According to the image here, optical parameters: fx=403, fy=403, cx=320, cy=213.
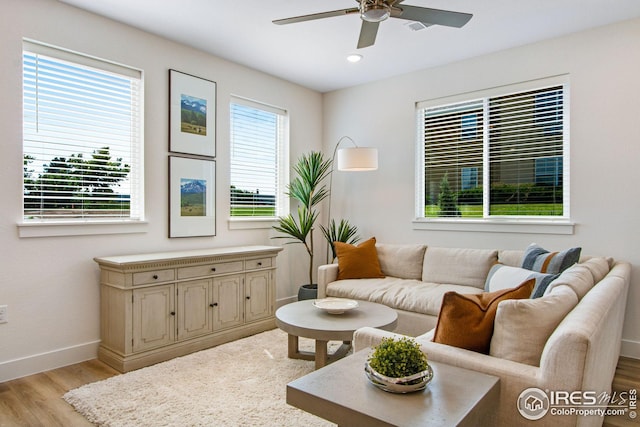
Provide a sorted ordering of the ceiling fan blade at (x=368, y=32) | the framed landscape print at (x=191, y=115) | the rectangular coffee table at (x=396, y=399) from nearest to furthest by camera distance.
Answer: the rectangular coffee table at (x=396, y=399) < the ceiling fan blade at (x=368, y=32) < the framed landscape print at (x=191, y=115)

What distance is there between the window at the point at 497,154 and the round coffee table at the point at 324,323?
1868 mm

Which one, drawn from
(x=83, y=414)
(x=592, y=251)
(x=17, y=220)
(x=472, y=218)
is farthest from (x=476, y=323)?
(x=17, y=220)

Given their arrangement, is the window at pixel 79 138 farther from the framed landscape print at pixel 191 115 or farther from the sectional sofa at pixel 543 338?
the sectional sofa at pixel 543 338

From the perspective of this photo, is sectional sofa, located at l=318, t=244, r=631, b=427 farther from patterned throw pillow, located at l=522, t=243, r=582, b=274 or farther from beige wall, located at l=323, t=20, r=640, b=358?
beige wall, located at l=323, t=20, r=640, b=358

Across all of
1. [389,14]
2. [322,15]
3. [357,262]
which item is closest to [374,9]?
[389,14]

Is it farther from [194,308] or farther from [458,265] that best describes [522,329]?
[194,308]

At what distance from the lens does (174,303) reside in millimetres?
3283

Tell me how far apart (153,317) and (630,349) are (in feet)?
12.7

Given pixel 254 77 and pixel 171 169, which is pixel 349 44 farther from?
pixel 171 169

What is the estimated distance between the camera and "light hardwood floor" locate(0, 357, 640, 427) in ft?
7.44

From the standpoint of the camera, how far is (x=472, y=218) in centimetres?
428

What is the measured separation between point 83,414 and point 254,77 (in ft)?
11.8

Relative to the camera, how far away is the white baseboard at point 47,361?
2.83m

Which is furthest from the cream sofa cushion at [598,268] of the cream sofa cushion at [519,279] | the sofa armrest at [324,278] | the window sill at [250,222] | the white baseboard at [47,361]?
the white baseboard at [47,361]
